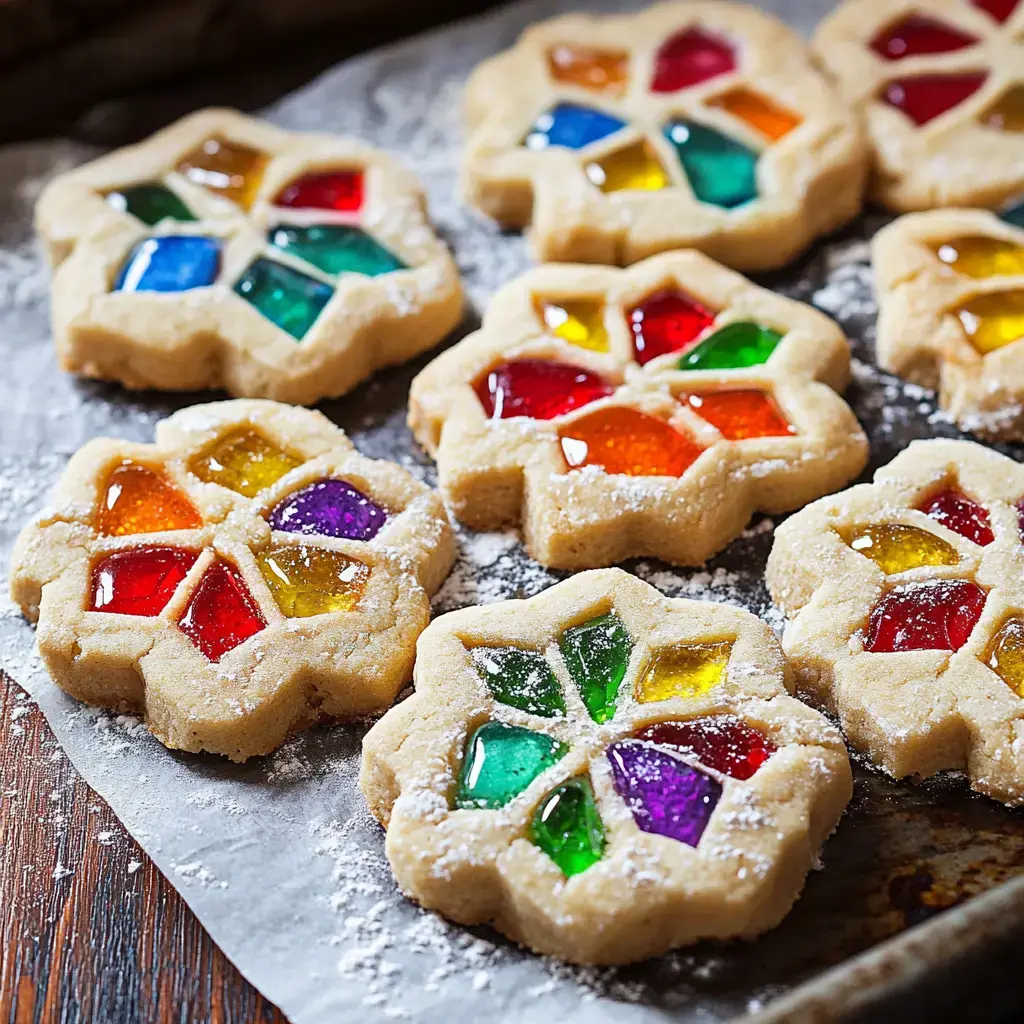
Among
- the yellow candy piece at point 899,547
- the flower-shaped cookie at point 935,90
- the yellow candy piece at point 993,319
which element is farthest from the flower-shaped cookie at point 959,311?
the yellow candy piece at point 899,547

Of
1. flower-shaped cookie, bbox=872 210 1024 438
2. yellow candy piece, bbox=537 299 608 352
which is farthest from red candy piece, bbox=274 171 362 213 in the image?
flower-shaped cookie, bbox=872 210 1024 438

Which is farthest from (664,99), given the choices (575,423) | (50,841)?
(50,841)

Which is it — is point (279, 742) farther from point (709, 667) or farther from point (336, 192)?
point (336, 192)

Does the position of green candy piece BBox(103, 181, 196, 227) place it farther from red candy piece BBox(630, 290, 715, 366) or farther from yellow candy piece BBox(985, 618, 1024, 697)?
yellow candy piece BBox(985, 618, 1024, 697)

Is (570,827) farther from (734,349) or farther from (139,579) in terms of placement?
(734,349)

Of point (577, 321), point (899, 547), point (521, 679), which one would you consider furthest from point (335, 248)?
point (899, 547)

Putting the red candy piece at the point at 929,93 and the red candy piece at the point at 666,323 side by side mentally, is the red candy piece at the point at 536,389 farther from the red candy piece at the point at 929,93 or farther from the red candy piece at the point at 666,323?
the red candy piece at the point at 929,93
